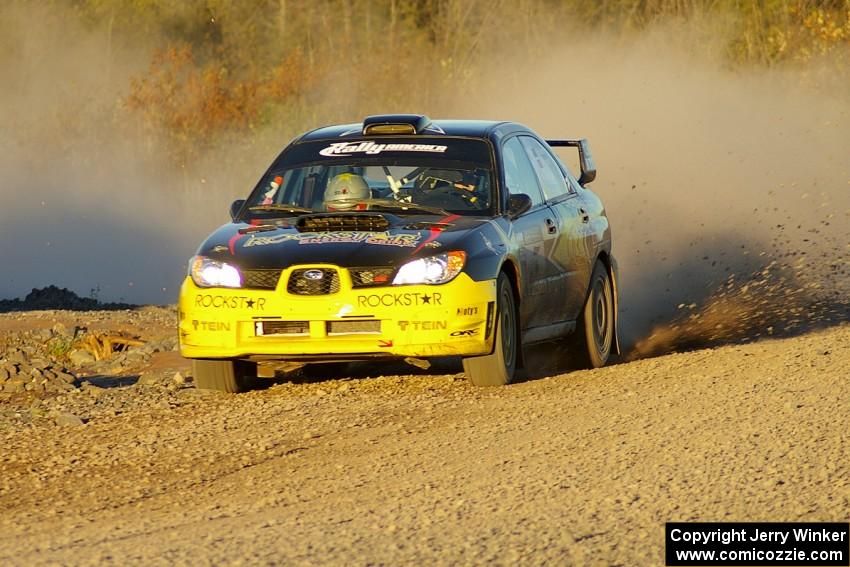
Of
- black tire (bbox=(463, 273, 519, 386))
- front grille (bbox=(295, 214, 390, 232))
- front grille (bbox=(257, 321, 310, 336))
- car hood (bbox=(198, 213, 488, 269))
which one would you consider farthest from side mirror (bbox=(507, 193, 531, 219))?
front grille (bbox=(257, 321, 310, 336))

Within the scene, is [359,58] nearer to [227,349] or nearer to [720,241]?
[720,241]

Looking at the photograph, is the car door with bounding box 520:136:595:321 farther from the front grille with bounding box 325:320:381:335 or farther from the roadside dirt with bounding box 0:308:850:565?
the front grille with bounding box 325:320:381:335

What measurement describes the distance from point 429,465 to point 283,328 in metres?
2.43

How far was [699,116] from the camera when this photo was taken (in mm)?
26578

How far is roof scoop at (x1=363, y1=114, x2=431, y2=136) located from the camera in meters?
11.7

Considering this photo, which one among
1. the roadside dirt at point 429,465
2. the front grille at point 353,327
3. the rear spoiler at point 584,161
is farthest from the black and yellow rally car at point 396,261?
the rear spoiler at point 584,161

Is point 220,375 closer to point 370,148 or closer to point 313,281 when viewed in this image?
point 313,281

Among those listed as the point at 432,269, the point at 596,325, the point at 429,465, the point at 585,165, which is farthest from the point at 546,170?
the point at 429,465

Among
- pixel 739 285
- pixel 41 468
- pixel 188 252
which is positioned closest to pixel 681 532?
pixel 41 468

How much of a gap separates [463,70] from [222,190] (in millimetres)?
5016

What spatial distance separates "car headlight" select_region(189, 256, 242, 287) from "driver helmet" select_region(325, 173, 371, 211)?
1082 mm

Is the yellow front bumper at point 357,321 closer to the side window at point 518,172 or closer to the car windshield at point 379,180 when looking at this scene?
the car windshield at point 379,180

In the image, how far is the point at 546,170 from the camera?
12492 mm

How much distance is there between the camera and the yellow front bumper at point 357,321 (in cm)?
1016
